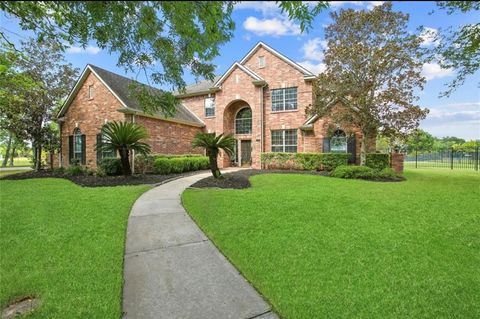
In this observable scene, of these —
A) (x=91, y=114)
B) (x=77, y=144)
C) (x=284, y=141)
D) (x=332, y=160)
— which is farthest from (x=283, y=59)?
(x=77, y=144)

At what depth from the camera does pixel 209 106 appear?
22.3m

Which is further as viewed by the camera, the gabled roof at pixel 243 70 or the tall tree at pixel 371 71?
the gabled roof at pixel 243 70

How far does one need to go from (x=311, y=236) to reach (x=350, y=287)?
1.61 meters

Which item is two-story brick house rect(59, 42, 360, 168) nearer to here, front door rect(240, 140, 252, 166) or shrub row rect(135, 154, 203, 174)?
front door rect(240, 140, 252, 166)

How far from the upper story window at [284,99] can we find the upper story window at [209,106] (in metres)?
5.32

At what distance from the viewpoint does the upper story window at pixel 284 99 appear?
755 inches

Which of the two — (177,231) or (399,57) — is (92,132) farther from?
(399,57)

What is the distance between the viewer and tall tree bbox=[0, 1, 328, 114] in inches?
73.6

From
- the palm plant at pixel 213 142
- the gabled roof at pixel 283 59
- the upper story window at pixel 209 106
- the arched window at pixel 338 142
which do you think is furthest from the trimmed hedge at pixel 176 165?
the gabled roof at pixel 283 59

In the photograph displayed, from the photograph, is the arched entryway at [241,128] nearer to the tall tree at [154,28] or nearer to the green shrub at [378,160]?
the green shrub at [378,160]

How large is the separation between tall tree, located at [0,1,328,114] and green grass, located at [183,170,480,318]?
9.69 feet

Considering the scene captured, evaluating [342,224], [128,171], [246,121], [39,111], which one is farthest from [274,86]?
[39,111]

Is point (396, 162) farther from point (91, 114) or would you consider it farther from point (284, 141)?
point (91, 114)

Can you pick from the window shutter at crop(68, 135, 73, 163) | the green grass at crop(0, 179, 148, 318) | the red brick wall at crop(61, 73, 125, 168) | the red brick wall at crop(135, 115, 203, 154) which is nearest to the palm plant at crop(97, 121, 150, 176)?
the red brick wall at crop(61, 73, 125, 168)
